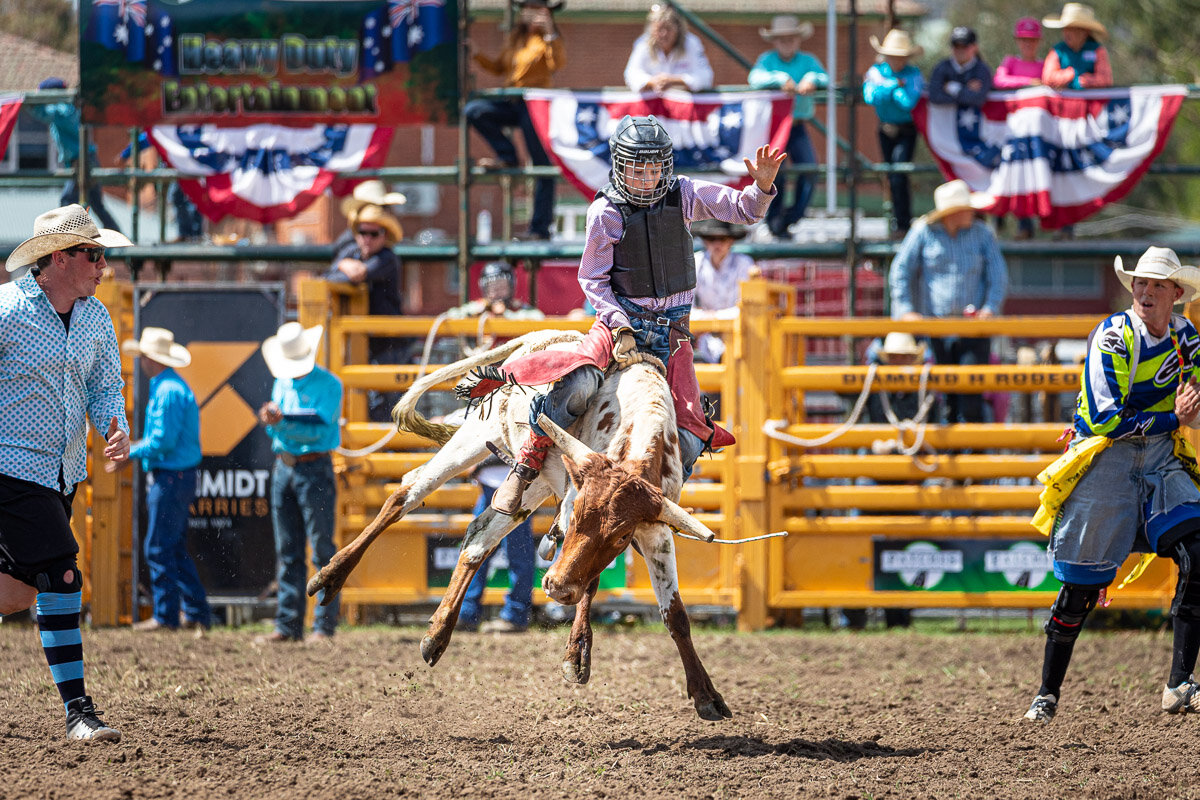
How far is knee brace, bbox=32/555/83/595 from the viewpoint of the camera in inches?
219

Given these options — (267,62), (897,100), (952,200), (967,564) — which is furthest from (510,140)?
(967,564)

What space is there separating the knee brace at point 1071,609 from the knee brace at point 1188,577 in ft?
1.14

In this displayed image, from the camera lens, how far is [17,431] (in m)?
5.53

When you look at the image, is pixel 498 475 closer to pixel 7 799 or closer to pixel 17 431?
pixel 17 431

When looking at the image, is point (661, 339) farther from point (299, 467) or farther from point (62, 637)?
point (299, 467)

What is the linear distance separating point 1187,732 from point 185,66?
8.16 metres

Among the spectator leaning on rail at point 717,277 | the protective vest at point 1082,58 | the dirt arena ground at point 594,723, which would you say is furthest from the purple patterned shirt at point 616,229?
the protective vest at point 1082,58

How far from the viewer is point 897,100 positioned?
34.1 ft

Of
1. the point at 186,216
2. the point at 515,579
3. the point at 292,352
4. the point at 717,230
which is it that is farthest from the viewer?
the point at 186,216

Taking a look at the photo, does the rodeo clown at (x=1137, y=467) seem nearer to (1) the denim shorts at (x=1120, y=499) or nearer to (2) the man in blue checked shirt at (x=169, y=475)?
(1) the denim shorts at (x=1120, y=499)

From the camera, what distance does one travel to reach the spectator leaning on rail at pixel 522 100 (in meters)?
10.7

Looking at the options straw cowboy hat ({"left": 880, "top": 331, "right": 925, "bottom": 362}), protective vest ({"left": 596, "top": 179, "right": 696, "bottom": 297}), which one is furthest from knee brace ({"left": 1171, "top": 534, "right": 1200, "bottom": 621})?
straw cowboy hat ({"left": 880, "top": 331, "right": 925, "bottom": 362})

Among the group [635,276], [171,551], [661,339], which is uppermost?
[635,276]

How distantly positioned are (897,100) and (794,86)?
792 millimetres
